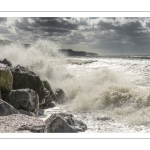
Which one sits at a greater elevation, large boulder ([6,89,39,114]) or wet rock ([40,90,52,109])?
large boulder ([6,89,39,114])

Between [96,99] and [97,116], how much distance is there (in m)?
1.50

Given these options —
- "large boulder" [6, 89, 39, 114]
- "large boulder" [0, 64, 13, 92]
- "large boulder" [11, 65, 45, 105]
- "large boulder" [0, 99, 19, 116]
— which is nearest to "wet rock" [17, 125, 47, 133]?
"large boulder" [0, 99, 19, 116]

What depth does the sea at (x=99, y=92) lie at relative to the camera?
579cm

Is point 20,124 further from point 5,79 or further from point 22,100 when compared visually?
point 5,79

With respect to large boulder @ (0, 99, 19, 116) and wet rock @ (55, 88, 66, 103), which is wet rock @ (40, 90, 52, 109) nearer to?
wet rock @ (55, 88, 66, 103)

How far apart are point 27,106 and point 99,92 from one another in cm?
286

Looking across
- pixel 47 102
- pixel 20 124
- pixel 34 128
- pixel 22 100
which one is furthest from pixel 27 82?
pixel 34 128

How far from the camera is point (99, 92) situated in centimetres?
827

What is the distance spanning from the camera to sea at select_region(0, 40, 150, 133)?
19.0 feet

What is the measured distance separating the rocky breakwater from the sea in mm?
318

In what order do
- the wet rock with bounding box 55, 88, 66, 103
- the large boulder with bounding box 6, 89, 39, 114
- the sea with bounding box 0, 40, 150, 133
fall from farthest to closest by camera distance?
the wet rock with bounding box 55, 88, 66, 103, the large boulder with bounding box 6, 89, 39, 114, the sea with bounding box 0, 40, 150, 133

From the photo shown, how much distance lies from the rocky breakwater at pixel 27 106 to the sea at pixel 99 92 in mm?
318

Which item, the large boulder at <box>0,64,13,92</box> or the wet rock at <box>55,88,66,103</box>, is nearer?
the large boulder at <box>0,64,13,92</box>

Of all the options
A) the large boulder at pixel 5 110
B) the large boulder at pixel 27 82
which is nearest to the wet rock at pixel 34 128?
the large boulder at pixel 5 110
